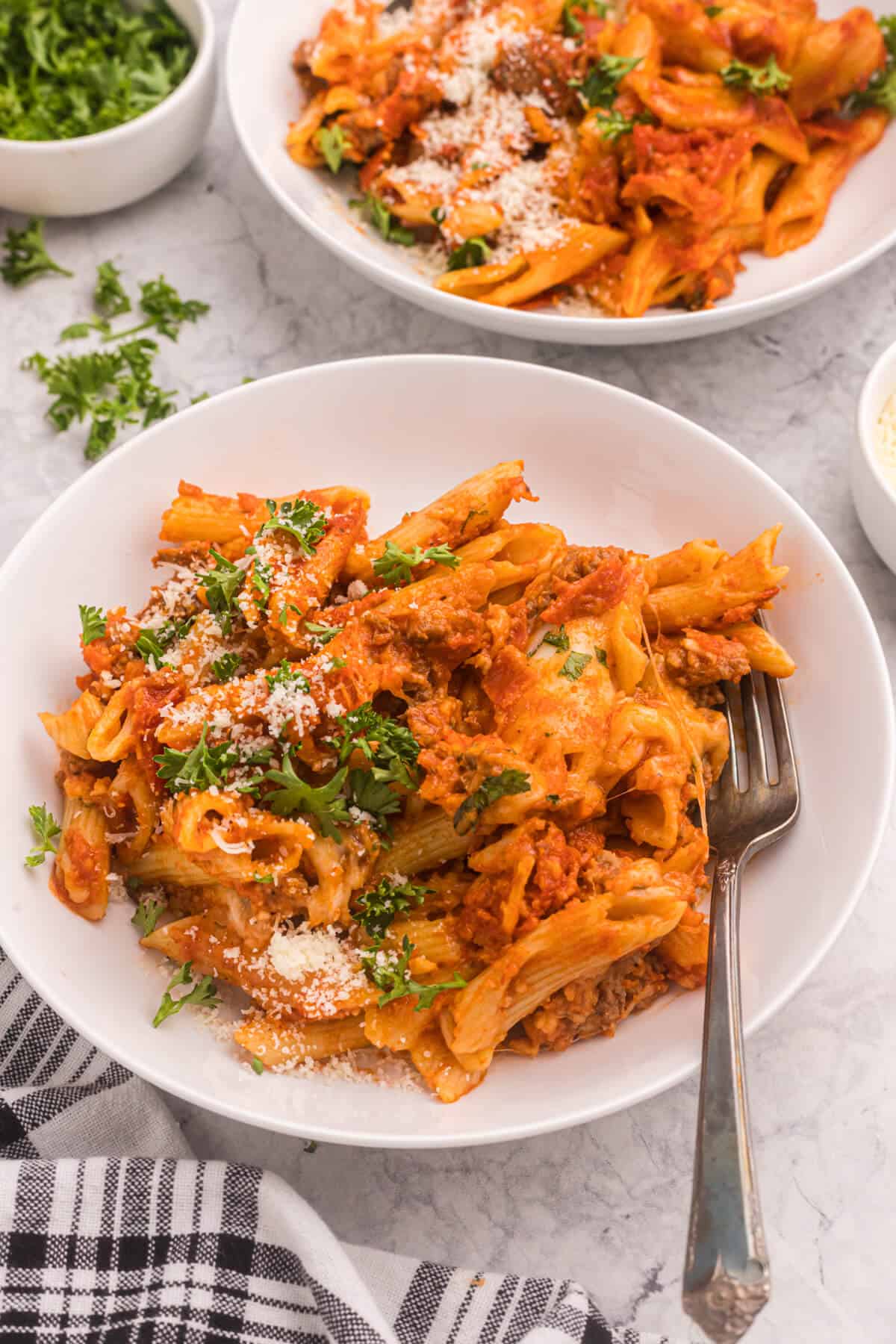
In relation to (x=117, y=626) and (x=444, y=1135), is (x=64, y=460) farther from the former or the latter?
(x=444, y=1135)

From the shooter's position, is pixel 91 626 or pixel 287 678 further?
pixel 91 626

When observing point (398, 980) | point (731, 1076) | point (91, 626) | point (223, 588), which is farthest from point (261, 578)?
point (731, 1076)

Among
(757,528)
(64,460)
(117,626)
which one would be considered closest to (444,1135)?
(117,626)

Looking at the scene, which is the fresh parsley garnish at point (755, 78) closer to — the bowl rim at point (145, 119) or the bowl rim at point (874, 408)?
the bowl rim at point (874, 408)

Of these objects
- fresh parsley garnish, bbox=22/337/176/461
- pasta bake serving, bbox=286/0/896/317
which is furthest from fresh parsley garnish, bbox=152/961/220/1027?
pasta bake serving, bbox=286/0/896/317

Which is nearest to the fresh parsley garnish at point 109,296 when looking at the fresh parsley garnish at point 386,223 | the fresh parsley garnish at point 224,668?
the fresh parsley garnish at point 386,223

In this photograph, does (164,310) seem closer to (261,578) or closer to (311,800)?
(261,578)
